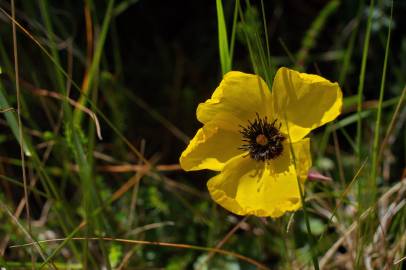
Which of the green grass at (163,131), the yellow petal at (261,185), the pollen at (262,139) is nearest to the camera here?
the yellow petal at (261,185)

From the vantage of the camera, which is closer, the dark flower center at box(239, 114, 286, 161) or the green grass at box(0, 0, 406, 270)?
the dark flower center at box(239, 114, 286, 161)

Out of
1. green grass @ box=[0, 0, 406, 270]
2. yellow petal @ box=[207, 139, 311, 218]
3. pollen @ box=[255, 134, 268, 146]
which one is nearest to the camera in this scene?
yellow petal @ box=[207, 139, 311, 218]

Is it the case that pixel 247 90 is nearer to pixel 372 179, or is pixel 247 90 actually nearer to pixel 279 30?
pixel 372 179

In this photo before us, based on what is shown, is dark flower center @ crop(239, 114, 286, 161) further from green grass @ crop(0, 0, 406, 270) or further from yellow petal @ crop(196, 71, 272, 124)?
green grass @ crop(0, 0, 406, 270)

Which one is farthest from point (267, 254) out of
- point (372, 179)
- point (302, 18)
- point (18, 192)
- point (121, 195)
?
point (302, 18)

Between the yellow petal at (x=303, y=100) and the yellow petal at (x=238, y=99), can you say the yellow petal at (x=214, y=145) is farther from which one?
the yellow petal at (x=303, y=100)

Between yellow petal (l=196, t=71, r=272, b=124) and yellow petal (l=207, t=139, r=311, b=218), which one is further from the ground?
yellow petal (l=196, t=71, r=272, b=124)

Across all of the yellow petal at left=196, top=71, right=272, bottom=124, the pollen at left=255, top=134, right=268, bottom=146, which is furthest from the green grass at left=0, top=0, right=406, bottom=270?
the pollen at left=255, top=134, right=268, bottom=146

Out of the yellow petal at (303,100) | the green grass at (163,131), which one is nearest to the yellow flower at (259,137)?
the yellow petal at (303,100)

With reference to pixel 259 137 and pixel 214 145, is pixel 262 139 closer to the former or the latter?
pixel 259 137

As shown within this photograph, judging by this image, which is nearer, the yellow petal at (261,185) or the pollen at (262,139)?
the yellow petal at (261,185)
